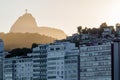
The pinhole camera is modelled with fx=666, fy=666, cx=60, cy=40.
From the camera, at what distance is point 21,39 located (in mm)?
158500

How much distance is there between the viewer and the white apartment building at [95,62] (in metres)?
77.3

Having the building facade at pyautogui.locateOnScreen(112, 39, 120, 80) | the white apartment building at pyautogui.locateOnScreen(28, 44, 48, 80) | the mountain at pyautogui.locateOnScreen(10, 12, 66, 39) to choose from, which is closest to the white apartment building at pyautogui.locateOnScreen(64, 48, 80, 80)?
the white apartment building at pyautogui.locateOnScreen(28, 44, 48, 80)

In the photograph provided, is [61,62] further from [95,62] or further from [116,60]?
[116,60]

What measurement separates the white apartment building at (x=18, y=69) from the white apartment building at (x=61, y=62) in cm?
690

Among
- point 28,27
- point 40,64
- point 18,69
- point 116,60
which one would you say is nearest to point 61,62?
point 40,64

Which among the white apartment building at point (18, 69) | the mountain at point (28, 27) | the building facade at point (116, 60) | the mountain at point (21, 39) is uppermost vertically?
the mountain at point (28, 27)

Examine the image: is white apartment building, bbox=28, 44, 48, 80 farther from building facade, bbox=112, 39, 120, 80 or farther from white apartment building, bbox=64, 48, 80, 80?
building facade, bbox=112, 39, 120, 80

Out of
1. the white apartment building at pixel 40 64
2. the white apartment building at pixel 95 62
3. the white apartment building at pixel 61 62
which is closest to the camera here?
the white apartment building at pixel 95 62

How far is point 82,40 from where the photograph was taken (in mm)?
109562

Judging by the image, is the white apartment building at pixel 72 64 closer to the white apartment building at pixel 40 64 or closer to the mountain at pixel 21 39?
the white apartment building at pixel 40 64

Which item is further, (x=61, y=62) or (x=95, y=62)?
(x=61, y=62)

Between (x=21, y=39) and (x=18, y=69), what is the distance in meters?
59.9

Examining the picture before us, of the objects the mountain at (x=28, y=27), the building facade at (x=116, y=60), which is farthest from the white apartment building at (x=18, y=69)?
the building facade at (x=116, y=60)

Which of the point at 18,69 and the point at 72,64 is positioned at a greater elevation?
the point at 72,64
